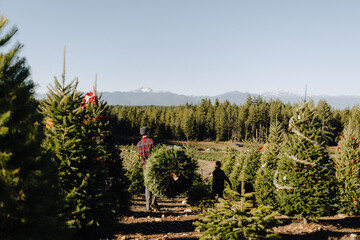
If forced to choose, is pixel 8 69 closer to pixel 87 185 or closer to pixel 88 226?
pixel 87 185

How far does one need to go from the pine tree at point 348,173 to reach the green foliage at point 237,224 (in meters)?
9.52

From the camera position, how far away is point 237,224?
4.17 metres

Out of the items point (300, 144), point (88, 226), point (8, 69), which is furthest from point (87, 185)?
point (300, 144)

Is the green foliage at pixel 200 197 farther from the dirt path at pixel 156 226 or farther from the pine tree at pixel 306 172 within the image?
the pine tree at pixel 306 172

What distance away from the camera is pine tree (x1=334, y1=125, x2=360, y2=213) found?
11570mm

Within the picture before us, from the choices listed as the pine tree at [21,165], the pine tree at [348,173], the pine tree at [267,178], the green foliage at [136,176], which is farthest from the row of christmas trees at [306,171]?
the pine tree at [21,165]

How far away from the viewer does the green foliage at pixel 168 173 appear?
204 inches

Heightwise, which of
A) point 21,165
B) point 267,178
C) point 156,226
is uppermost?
point 21,165

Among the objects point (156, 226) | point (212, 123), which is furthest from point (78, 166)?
point (212, 123)

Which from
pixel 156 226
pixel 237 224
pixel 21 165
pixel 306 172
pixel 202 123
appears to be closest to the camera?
pixel 21 165

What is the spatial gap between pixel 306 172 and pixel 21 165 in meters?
9.46

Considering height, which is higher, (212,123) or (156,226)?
(212,123)

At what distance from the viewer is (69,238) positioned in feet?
8.30

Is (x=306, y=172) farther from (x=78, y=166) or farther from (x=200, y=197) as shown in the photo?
(x=78, y=166)
